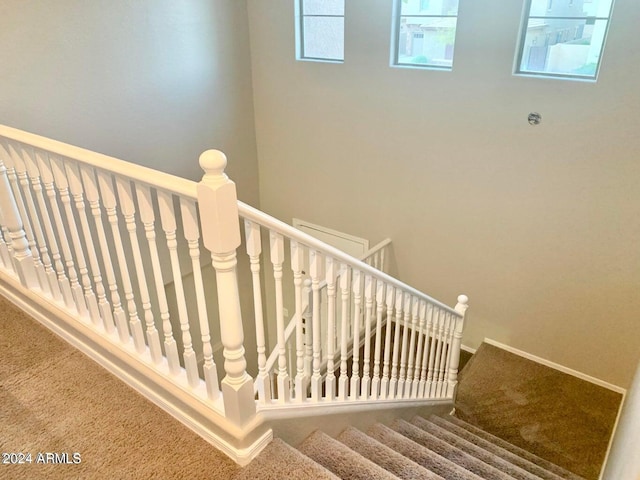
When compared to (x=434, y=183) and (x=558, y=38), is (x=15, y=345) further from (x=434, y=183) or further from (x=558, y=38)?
(x=558, y=38)

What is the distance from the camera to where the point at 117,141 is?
12.4 ft

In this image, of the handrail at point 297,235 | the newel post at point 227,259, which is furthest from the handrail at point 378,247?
the newel post at point 227,259

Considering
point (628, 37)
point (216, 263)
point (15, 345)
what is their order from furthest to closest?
1. point (628, 37)
2. point (15, 345)
3. point (216, 263)

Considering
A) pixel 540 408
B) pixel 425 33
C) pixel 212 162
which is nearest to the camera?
pixel 212 162

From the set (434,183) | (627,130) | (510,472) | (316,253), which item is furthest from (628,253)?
(316,253)

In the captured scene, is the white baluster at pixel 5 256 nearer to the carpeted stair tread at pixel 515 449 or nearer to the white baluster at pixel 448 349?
the white baluster at pixel 448 349

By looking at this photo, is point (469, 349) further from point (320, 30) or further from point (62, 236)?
point (62, 236)

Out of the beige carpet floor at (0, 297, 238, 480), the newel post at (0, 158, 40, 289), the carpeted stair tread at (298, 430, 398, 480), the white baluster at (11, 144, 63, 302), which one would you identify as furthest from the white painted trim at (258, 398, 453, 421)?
Result: the newel post at (0, 158, 40, 289)

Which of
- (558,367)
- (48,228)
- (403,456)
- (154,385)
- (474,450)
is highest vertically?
(48,228)

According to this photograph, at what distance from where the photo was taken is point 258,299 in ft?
5.46

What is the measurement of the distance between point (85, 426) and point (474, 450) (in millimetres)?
1948

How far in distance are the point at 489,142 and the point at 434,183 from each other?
57 centimetres

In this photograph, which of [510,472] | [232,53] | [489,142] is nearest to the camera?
[510,472]

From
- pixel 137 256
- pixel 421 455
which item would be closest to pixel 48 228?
pixel 137 256
